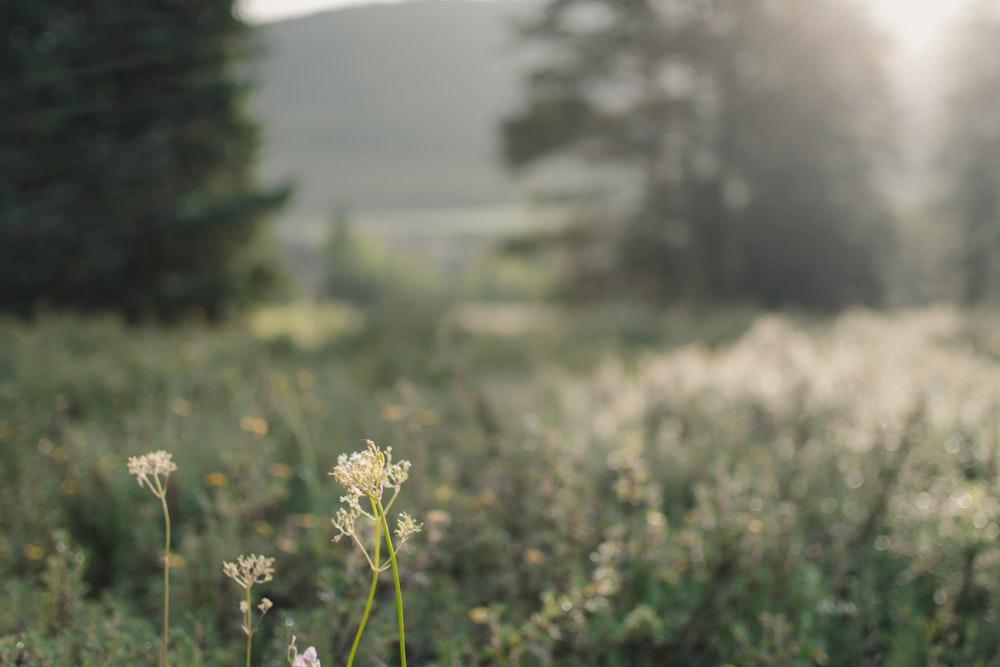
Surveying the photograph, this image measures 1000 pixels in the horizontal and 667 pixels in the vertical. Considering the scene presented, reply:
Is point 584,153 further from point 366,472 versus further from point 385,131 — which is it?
point 385,131

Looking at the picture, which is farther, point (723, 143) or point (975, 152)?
point (975, 152)

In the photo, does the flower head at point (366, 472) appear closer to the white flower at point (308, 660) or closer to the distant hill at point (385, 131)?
the white flower at point (308, 660)

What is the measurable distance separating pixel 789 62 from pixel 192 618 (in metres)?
17.2

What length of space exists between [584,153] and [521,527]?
15.2m

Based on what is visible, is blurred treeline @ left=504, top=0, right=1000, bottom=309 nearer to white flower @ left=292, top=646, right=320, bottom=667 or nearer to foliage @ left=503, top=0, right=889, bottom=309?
foliage @ left=503, top=0, right=889, bottom=309

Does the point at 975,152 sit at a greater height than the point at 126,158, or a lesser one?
greater

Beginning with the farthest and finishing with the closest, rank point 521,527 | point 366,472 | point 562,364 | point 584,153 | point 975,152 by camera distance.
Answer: point 975,152, point 584,153, point 562,364, point 521,527, point 366,472

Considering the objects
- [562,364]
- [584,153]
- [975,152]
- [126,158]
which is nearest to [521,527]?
[562,364]

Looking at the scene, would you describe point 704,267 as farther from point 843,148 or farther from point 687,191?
point 843,148

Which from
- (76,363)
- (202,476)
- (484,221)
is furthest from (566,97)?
(484,221)

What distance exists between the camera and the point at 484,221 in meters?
129

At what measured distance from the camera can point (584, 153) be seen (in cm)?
1745

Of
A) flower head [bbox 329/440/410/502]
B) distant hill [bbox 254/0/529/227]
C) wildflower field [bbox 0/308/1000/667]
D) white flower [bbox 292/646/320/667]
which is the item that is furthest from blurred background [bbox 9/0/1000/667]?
distant hill [bbox 254/0/529/227]

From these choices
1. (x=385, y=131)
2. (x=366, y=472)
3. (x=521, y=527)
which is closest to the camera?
(x=366, y=472)
